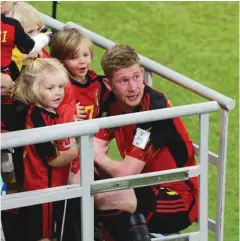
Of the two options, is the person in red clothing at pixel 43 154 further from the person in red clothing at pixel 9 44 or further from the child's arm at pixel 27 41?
the child's arm at pixel 27 41

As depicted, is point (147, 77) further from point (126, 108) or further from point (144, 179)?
point (144, 179)

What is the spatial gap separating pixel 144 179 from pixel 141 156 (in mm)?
273

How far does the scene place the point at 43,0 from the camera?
35.3 feet

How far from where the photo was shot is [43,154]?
4.41m

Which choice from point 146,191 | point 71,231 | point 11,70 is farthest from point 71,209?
point 11,70

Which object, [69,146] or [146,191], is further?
[146,191]

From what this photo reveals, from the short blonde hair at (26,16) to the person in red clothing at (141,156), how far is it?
0.49 meters

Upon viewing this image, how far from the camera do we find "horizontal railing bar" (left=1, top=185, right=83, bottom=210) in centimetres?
414

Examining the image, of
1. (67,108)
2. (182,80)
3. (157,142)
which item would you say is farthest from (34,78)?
(182,80)

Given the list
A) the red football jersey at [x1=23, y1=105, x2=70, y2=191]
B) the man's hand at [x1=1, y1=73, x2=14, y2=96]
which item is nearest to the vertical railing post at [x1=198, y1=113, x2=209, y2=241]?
the red football jersey at [x1=23, y1=105, x2=70, y2=191]

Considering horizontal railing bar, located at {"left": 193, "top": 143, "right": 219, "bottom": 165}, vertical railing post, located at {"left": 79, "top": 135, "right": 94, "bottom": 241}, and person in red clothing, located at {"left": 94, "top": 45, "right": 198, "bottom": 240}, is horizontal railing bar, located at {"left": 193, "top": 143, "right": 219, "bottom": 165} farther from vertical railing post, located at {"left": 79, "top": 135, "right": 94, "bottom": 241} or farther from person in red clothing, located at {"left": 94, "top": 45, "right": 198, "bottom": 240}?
vertical railing post, located at {"left": 79, "top": 135, "right": 94, "bottom": 241}

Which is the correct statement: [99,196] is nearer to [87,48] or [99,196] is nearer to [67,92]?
[67,92]

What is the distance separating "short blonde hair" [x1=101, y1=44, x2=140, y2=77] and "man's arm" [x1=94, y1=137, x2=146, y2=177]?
42cm

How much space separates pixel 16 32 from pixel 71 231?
3.37 ft
